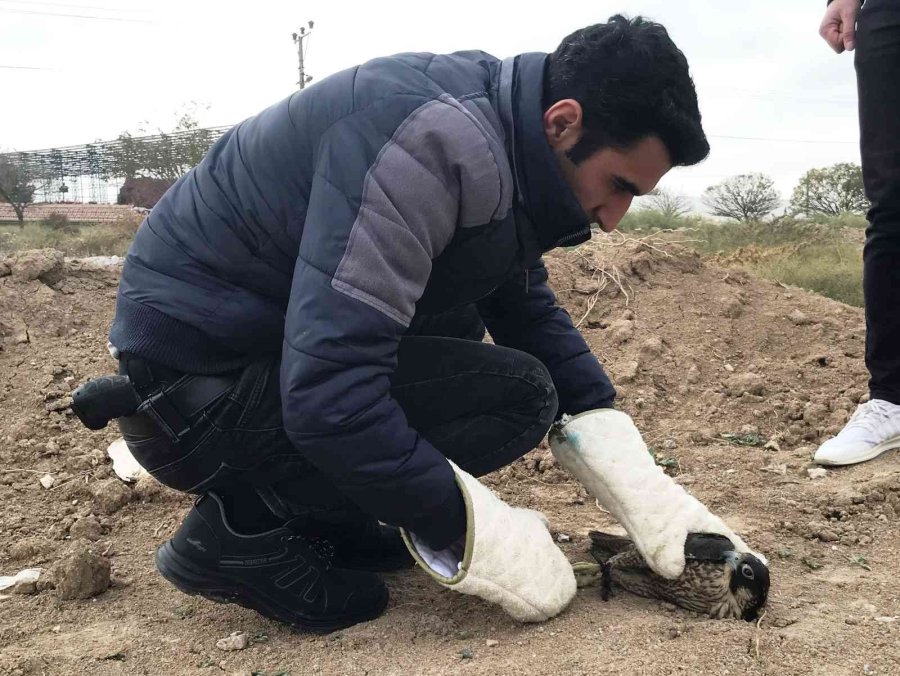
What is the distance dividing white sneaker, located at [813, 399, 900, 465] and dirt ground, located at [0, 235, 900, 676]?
0.16ft

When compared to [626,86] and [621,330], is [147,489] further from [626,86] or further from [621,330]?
[621,330]

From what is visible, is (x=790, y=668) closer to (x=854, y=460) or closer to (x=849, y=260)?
(x=854, y=460)

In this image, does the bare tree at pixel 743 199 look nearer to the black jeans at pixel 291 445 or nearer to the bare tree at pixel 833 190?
the bare tree at pixel 833 190

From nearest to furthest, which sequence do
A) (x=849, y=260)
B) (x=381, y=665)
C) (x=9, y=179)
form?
1. (x=381, y=665)
2. (x=849, y=260)
3. (x=9, y=179)

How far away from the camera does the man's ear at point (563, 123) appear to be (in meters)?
1.60

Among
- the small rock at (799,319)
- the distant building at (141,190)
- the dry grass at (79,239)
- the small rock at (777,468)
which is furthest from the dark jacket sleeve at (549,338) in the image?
the distant building at (141,190)

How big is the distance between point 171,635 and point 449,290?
103 centimetres

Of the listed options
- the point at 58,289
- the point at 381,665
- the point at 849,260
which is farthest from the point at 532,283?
the point at 849,260

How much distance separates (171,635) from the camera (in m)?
1.96

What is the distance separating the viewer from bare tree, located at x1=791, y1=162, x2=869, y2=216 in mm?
19250

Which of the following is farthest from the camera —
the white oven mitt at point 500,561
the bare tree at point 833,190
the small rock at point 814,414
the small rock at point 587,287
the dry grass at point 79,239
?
the bare tree at point 833,190

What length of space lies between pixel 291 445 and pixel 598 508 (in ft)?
3.92

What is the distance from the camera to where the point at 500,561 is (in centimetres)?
175

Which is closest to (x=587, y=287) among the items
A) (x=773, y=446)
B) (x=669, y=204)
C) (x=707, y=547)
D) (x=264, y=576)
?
(x=773, y=446)
